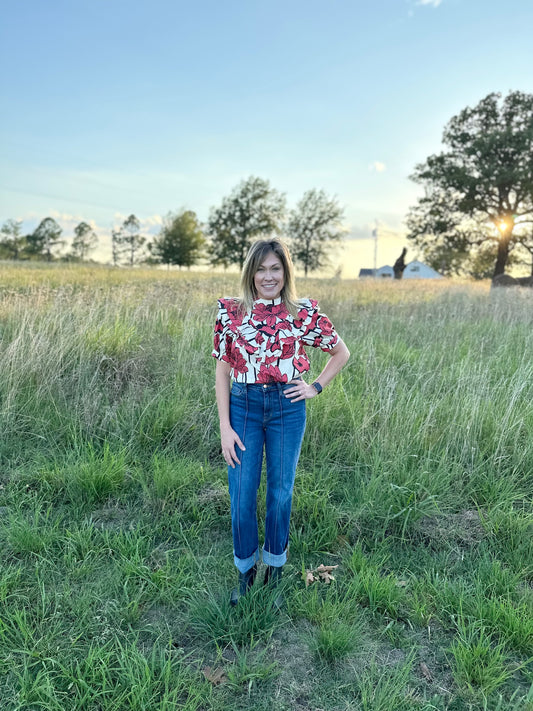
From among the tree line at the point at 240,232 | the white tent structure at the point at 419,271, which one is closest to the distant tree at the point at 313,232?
the tree line at the point at 240,232

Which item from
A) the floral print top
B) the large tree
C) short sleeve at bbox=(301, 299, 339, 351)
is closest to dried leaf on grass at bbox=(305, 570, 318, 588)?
the floral print top

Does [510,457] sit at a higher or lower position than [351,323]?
lower

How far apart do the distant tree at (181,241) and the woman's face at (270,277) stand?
4916cm

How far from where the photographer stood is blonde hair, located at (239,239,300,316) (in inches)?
85.0

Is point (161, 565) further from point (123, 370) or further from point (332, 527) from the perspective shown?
point (123, 370)

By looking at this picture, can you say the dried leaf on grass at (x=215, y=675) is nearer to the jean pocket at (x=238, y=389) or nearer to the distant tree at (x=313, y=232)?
the jean pocket at (x=238, y=389)

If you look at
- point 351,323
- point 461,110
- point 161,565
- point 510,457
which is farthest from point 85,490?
point 461,110

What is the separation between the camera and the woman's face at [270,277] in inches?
84.2

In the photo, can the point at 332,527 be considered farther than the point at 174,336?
No

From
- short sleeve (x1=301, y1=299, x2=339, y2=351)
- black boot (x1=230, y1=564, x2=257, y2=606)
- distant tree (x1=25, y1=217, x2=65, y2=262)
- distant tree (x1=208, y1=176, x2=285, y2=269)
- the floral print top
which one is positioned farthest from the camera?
distant tree (x1=25, y1=217, x2=65, y2=262)

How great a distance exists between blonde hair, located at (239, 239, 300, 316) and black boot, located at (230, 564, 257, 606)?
4.49 feet

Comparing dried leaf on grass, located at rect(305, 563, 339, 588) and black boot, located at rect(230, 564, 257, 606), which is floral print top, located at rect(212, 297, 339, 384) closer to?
black boot, located at rect(230, 564, 257, 606)

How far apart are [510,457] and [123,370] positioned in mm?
3581

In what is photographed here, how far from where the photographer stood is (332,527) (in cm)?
284
